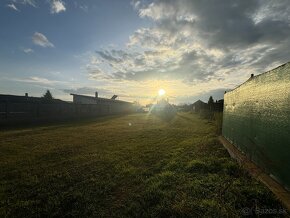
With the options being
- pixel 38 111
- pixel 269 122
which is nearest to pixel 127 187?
pixel 269 122

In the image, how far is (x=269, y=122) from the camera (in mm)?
4418

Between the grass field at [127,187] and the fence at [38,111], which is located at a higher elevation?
the fence at [38,111]

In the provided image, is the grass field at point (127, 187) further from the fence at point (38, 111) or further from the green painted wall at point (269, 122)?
the fence at point (38, 111)

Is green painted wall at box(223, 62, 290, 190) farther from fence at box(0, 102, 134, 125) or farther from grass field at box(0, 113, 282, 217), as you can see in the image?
fence at box(0, 102, 134, 125)

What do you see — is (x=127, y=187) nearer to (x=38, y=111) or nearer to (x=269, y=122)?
(x=269, y=122)

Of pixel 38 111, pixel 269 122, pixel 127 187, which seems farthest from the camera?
pixel 38 111

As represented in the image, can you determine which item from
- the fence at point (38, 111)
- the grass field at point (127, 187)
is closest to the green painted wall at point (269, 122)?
the grass field at point (127, 187)

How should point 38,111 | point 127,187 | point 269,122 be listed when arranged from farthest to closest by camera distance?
point 38,111 < point 127,187 < point 269,122

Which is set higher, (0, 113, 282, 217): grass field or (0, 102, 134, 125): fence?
(0, 102, 134, 125): fence

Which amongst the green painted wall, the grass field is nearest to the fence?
the grass field

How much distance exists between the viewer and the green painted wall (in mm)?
3749

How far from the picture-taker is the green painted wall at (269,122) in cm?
375

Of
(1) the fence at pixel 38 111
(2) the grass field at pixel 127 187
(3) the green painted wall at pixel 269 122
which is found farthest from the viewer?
(1) the fence at pixel 38 111

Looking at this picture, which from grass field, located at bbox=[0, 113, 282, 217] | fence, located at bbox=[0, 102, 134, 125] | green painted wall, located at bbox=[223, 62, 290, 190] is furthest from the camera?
fence, located at bbox=[0, 102, 134, 125]
